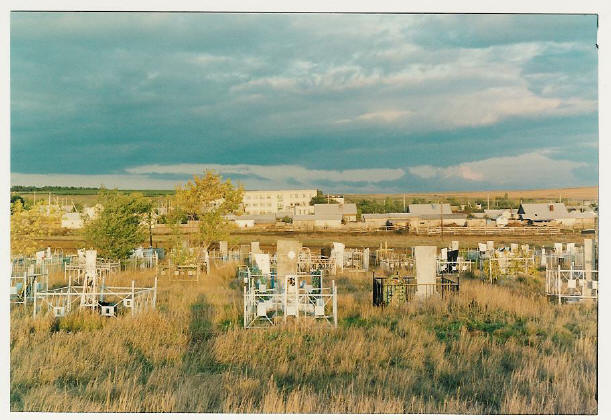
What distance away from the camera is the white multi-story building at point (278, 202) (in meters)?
45.4

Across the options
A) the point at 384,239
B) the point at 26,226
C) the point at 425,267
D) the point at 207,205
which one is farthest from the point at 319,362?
the point at 384,239

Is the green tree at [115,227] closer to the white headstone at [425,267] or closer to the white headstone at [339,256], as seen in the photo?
A: the white headstone at [339,256]

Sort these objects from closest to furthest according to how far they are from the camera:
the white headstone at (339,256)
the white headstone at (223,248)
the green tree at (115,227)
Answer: the white headstone at (339,256), the green tree at (115,227), the white headstone at (223,248)

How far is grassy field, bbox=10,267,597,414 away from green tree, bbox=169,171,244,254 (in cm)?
1154

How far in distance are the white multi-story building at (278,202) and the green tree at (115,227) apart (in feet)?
70.9

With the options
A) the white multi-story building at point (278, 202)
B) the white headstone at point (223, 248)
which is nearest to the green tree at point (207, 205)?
the white headstone at point (223, 248)

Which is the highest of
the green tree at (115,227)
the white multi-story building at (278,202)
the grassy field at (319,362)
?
the white multi-story building at (278,202)

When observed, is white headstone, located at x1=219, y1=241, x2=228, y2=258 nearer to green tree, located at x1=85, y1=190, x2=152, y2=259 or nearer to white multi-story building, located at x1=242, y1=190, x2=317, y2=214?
green tree, located at x1=85, y1=190, x2=152, y2=259

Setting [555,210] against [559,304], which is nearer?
[559,304]
